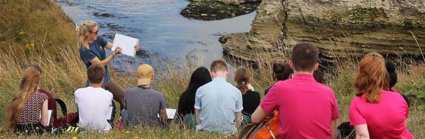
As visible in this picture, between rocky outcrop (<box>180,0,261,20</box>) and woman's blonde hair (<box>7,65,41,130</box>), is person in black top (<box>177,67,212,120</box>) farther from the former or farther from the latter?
rocky outcrop (<box>180,0,261,20</box>)

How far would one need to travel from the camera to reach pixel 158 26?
24.8 meters

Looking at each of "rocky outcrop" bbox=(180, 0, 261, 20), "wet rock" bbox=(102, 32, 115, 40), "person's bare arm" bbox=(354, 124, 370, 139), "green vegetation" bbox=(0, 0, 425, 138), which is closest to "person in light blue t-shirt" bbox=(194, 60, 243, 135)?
"green vegetation" bbox=(0, 0, 425, 138)

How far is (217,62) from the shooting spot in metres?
7.55

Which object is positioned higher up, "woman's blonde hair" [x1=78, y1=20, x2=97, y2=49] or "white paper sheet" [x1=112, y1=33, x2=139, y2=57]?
"woman's blonde hair" [x1=78, y1=20, x2=97, y2=49]

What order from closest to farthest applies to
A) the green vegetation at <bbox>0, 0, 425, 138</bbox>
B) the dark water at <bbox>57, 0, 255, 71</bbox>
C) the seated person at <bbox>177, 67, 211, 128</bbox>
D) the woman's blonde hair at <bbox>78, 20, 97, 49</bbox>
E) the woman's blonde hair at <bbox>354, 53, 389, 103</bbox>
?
the woman's blonde hair at <bbox>354, 53, 389, 103</bbox>
the green vegetation at <bbox>0, 0, 425, 138</bbox>
the seated person at <bbox>177, 67, 211, 128</bbox>
the woman's blonde hair at <bbox>78, 20, 97, 49</bbox>
the dark water at <bbox>57, 0, 255, 71</bbox>

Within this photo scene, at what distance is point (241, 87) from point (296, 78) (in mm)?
3040

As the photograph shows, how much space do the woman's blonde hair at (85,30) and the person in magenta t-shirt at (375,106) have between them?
420cm

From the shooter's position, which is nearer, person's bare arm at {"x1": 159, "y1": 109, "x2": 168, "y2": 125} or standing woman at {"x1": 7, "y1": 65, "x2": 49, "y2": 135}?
standing woman at {"x1": 7, "y1": 65, "x2": 49, "y2": 135}

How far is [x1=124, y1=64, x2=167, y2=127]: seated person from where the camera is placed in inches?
297

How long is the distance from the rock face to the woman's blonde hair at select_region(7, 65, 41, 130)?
12.7m

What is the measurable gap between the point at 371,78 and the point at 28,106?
12.4 ft

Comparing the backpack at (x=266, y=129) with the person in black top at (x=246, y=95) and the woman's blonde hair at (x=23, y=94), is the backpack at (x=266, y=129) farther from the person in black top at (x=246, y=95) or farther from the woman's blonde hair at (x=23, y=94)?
the woman's blonde hair at (x=23, y=94)

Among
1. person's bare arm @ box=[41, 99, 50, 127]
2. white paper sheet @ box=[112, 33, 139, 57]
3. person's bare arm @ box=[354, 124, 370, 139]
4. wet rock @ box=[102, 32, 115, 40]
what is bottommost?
wet rock @ box=[102, 32, 115, 40]

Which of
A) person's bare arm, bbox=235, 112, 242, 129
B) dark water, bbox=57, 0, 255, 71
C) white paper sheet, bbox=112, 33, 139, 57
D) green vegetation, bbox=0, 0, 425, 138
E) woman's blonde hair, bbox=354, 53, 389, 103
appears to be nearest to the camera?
woman's blonde hair, bbox=354, 53, 389, 103
